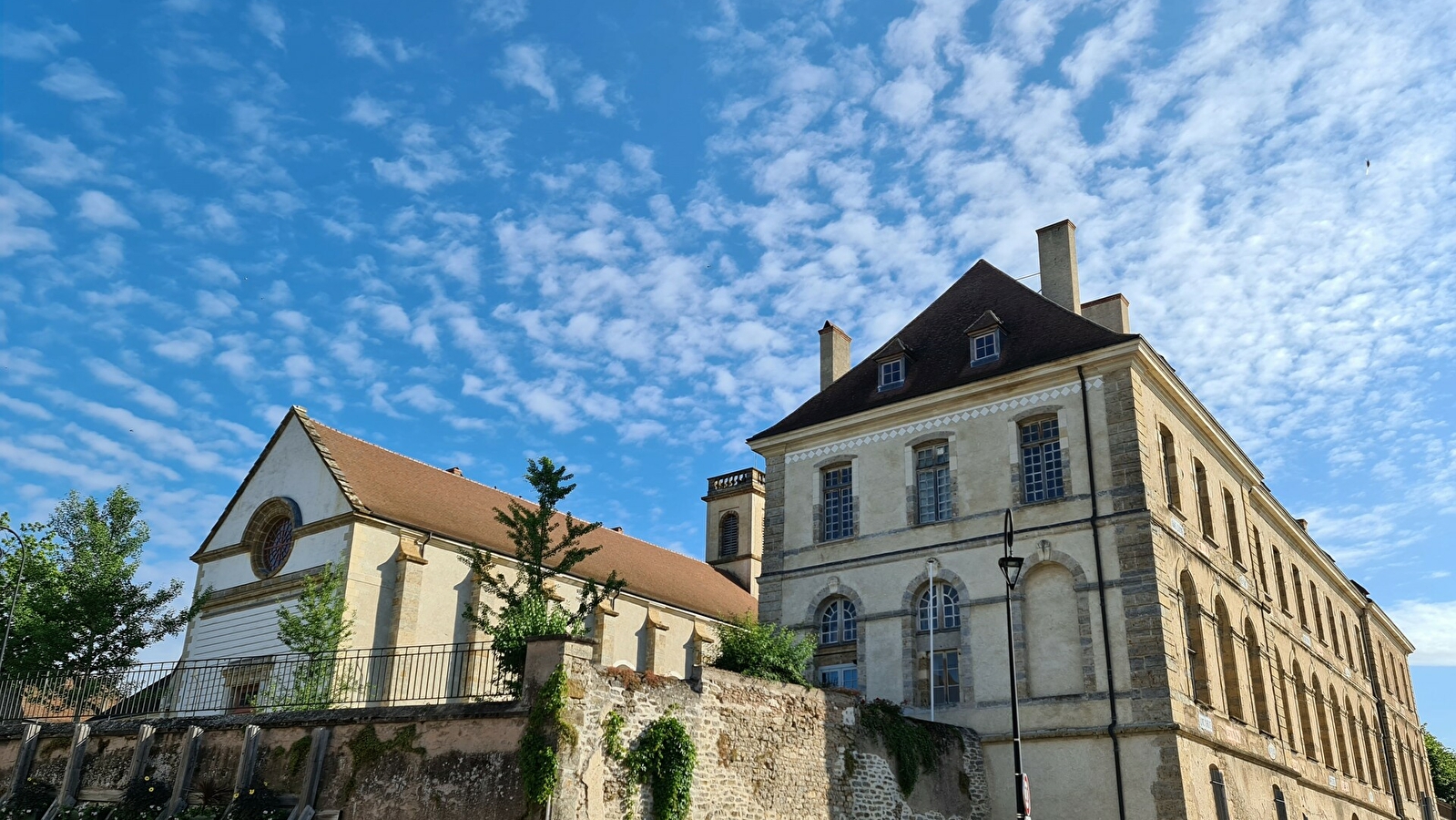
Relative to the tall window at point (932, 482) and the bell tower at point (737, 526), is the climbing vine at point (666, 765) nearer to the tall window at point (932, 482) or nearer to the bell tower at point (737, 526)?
the tall window at point (932, 482)

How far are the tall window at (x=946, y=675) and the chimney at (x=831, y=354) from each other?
891 centimetres

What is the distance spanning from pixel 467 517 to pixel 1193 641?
63.5 ft

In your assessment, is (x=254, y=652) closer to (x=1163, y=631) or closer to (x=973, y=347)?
(x=973, y=347)

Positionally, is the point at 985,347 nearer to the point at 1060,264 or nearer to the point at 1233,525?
the point at 1060,264

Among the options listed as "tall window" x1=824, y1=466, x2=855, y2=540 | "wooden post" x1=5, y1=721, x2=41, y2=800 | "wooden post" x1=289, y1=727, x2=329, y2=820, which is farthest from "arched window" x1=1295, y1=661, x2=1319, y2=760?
"wooden post" x1=5, y1=721, x2=41, y2=800

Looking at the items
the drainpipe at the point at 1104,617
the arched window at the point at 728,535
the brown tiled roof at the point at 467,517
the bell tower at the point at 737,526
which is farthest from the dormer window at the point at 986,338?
the arched window at the point at 728,535

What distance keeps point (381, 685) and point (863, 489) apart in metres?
11.6

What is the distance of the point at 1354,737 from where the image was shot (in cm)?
3522

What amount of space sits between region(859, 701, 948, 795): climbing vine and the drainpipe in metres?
3.29

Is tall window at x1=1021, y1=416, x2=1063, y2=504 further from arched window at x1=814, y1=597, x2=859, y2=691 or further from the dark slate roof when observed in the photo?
arched window at x1=814, y1=597, x2=859, y2=691

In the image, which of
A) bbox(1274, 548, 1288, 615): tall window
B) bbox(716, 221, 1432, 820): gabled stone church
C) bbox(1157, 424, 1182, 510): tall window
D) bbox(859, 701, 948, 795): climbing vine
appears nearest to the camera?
bbox(859, 701, 948, 795): climbing vine

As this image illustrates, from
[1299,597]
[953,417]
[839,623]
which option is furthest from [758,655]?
[1299,597]

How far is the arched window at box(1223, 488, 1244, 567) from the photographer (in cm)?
2739

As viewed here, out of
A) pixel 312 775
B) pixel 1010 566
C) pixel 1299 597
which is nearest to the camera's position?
pixel 312 775
